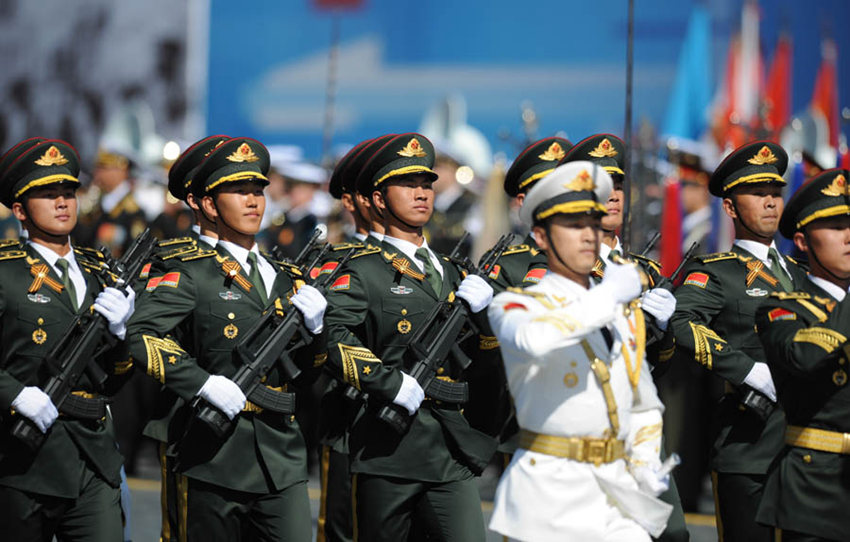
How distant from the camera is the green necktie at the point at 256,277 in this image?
299 inches

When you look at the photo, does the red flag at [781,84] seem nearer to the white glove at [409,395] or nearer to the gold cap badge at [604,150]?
the gold cap badge at [604,150]

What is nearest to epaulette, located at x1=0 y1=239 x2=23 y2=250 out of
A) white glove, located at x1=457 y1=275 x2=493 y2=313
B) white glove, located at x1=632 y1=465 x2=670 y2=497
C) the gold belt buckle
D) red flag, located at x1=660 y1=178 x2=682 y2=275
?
white glove, located at x1=457 y1=275 x2=493 y2=313

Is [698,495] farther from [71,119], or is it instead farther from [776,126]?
[71,119]

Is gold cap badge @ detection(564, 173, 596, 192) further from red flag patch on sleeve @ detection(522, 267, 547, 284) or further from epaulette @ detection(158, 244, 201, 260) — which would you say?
epaulette @ detection(158, 244, 201, 260)

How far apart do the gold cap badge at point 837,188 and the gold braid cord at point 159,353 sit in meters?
2.94

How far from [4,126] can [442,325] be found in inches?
893

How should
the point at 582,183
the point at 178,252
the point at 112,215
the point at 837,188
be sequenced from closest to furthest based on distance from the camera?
the point at 582,183, the point at 837,188, the point at 178,252, the point at 112,215

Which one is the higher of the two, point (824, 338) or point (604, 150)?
point (604, 150)

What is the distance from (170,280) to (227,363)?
473mm

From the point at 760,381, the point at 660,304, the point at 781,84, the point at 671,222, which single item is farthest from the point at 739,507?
the point at 781,84

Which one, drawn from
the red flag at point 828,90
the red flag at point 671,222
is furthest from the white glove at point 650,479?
the red flag at point 828,90

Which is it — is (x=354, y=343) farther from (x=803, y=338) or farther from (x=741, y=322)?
(x=803, y=338)

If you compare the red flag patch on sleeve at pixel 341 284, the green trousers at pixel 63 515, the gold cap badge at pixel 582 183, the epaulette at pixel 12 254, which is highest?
the gold cap badge at pixel 582 183

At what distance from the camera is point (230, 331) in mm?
7426
